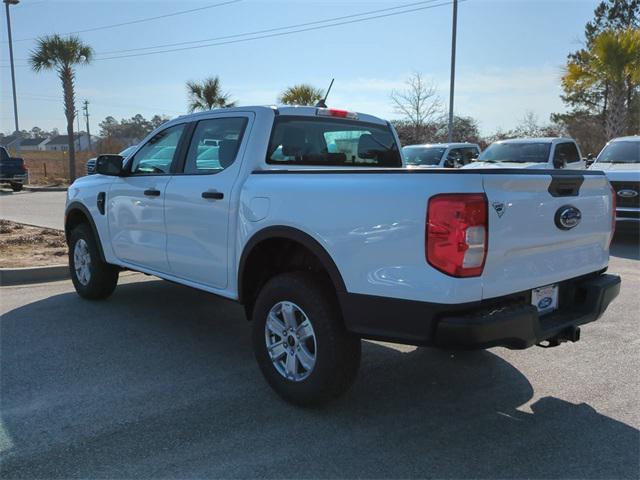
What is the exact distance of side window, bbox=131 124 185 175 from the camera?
4.81m

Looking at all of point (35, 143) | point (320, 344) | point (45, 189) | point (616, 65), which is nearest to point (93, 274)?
point (320, 344)

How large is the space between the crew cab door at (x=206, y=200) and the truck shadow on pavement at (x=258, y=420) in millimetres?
738

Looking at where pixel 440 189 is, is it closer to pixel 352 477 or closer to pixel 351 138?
pixel 352 477

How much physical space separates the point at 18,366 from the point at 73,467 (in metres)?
1.70

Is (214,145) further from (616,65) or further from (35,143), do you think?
(35,143)

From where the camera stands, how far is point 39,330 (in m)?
5.07

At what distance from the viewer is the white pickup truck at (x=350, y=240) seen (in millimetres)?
2773

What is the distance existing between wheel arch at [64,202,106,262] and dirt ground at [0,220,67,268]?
141 cm

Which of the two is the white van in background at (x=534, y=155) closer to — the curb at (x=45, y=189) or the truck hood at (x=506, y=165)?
the truck hood at (x=506, y=165)

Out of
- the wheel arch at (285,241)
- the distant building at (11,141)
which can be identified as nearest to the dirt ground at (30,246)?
the wheel arch at (285,241)

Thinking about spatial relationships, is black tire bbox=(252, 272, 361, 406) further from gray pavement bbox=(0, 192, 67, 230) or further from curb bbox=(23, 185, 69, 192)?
curb bbox=(23, 185, 69, 192)

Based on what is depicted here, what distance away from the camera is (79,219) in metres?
6.25

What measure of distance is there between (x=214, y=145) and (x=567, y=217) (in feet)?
8.48

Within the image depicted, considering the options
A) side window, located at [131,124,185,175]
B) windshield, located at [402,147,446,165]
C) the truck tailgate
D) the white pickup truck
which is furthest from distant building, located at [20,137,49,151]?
the truck tailgate
